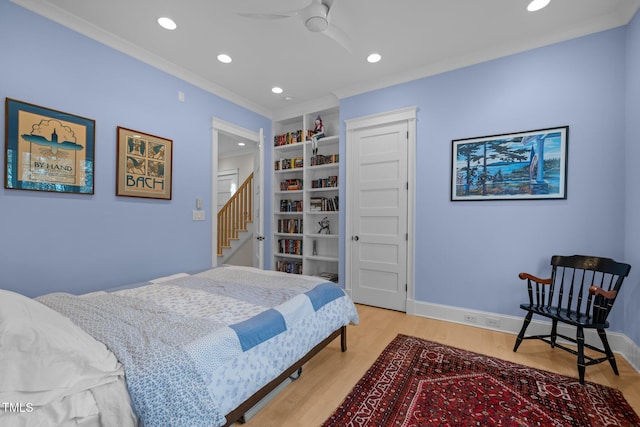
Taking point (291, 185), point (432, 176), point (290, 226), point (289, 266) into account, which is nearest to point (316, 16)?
point (432, 176)

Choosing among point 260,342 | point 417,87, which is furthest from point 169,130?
point 417,87

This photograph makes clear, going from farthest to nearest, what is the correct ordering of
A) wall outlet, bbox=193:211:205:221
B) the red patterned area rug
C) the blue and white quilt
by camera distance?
wall outlet, bbox=193:211:205:221
the red patterned area rug
the blue and white quilt

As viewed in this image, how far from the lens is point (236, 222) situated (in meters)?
5.39

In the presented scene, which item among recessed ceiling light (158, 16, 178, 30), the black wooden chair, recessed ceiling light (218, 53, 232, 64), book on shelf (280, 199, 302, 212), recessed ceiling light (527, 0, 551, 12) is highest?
recessed ceiling light (527, 0, 551, 12)

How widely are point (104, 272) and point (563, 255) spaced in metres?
4.16

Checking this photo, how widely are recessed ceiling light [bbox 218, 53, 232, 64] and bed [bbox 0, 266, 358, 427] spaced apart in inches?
93.5

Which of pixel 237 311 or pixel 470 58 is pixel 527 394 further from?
pixel 470 58

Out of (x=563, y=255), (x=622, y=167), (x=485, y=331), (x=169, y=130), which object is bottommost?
(x=485, y=331)

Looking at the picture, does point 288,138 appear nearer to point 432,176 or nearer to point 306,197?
point 306,197

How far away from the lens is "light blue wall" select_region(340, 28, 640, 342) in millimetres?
2377

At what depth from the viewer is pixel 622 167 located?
2328 millimetres

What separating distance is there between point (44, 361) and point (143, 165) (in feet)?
7.32

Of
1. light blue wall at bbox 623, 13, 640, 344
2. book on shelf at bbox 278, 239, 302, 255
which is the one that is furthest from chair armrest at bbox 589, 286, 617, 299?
book on shelf at bbox 278, 239, 302, 255

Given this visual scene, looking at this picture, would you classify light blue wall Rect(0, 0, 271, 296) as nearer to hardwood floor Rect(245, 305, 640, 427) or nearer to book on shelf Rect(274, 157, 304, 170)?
book on shelf Rect(274, 157, 304, 170)
